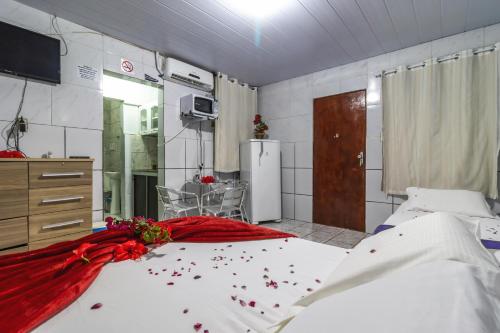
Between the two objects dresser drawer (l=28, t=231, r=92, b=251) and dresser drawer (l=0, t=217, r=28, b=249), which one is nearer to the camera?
dresser drawer (l=0, t=217, r=28, b=249)

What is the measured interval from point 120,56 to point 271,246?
294 centimetres

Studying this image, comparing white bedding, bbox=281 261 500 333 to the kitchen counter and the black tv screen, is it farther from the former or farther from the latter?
the kitchen counter

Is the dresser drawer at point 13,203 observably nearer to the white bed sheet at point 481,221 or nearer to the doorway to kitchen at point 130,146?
the doorway to kitchen at point 130,146

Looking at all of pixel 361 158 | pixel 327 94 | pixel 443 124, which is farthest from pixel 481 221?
pixel 327 94

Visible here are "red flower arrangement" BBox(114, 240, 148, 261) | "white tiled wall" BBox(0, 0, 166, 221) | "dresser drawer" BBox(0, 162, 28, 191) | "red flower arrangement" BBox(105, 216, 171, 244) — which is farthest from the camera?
"white tiled wall" BBox(0, 0, 166, 221)

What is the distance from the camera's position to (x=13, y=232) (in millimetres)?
1873

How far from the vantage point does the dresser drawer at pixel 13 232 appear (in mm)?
1827

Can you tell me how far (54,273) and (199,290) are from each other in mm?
643

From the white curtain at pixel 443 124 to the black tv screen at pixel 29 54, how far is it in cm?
388

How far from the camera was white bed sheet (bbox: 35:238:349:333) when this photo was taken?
750 mm

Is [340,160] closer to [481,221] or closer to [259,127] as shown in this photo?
[259,127]

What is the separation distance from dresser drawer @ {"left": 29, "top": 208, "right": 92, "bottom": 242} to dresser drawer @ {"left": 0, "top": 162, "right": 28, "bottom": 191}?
0.92 ft

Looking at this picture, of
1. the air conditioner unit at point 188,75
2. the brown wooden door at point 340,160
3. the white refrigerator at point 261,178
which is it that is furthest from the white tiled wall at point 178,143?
the brown wooden door at point 340,160

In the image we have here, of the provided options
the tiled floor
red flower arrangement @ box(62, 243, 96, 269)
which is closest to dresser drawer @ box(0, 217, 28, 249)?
red flower arrangement @ box(62, 243, 96, 269)
